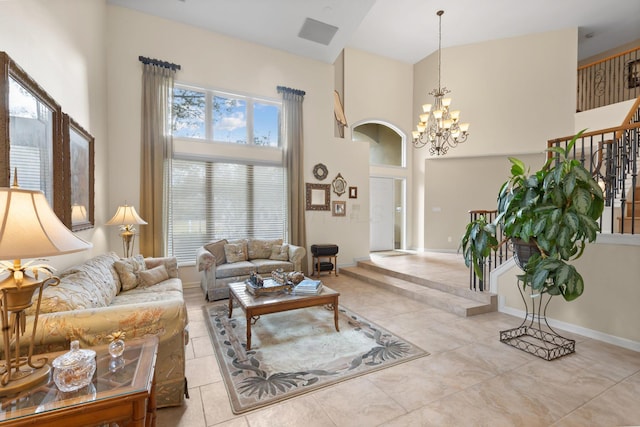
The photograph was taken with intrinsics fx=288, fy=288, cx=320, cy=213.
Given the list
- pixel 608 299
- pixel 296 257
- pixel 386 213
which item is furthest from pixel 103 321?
pixel 386 213

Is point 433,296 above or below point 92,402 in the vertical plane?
below

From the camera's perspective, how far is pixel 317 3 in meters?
4.62

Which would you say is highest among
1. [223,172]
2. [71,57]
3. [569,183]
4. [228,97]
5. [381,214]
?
[228,97]

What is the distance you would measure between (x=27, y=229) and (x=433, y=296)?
4220mm

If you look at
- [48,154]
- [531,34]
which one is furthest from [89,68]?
[531,34]

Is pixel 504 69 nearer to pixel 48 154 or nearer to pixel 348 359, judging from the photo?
pixel 348 359

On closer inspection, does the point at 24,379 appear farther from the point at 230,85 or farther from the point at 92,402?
the point at 230,85

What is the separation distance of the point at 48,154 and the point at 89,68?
2030mm

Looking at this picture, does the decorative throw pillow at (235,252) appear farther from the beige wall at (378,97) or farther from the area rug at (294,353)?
the beige wall at (378,97)

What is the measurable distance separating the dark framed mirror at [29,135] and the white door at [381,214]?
6.37 meters

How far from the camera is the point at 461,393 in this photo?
83.4 inches

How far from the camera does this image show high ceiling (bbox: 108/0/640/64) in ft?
15.4

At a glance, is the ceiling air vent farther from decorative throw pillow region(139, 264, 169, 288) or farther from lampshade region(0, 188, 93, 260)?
lampshade region(0, 188, 93, 260)

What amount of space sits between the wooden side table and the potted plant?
2.97 m
